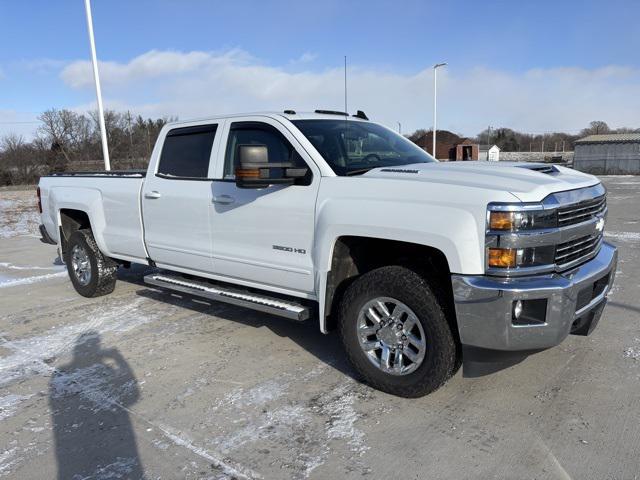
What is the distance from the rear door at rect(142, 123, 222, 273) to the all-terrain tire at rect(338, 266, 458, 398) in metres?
1.71

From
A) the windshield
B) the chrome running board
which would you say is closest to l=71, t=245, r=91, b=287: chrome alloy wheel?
the chrome running board

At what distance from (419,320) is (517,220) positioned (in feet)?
2.98

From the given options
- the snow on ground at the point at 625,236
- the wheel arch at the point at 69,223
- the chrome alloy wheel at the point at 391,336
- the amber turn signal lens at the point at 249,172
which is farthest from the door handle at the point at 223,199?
the snow on ground at the point at 625,236

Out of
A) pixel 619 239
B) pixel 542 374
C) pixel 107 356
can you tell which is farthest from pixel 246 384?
pixel 619 239

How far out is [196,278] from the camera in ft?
→ 17.8

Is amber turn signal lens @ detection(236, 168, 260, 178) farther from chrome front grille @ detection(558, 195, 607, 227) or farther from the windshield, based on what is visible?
chrome front grille @ detection(558, 195, 607, 227)

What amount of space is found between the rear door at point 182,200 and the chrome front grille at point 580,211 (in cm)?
292

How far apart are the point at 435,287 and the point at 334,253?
2.59 feet

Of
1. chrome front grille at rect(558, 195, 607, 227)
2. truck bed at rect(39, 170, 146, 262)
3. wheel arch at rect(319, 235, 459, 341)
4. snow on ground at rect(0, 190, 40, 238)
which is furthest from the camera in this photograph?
snow on ground at rect(0, 190, 40, 238)

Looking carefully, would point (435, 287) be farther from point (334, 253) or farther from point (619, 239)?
point (619, 239)

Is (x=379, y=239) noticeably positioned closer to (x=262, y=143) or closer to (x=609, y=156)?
(x=262, y=143)

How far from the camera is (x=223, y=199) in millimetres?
4555

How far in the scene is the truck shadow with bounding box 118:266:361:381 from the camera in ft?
14.5

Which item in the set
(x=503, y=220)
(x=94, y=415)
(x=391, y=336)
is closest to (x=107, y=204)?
(x=94, y=415)
